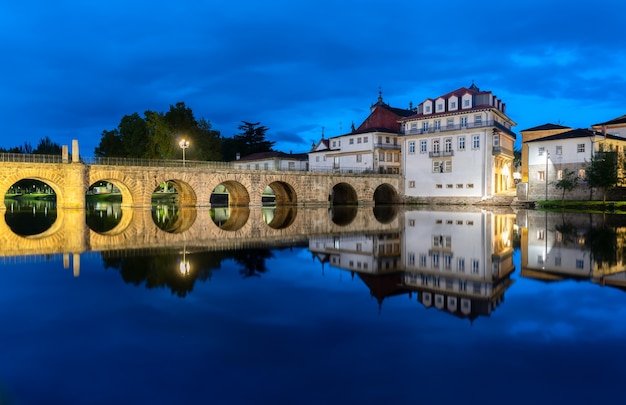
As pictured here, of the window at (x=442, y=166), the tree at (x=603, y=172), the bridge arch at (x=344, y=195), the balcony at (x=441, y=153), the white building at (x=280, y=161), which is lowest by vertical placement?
the bridge arch at (x=344, y=195)

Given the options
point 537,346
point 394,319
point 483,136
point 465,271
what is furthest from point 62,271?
point 483,136

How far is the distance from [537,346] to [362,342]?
8.84ft

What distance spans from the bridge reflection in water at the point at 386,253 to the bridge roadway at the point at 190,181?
1648 cm

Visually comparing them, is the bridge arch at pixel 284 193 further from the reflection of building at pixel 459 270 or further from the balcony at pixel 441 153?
the reflection of building at pixel 459 270

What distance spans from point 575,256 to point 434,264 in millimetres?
5742

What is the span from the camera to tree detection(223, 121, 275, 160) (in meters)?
106

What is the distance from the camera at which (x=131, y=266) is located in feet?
48.3

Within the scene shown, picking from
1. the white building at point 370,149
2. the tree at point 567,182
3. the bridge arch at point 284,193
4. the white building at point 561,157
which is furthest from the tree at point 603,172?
the bridge arch at point 284,193

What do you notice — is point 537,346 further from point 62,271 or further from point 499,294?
point 62,271

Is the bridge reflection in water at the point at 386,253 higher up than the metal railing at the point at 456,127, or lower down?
lower down

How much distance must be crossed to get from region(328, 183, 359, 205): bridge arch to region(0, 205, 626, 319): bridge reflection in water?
39023 millimetres

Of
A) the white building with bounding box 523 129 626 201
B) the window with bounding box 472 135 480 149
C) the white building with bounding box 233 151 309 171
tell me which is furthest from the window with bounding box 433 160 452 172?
the white building with bounding box 233 151 309 171

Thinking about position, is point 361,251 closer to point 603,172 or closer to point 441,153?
point 603,172

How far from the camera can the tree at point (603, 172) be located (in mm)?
49188
